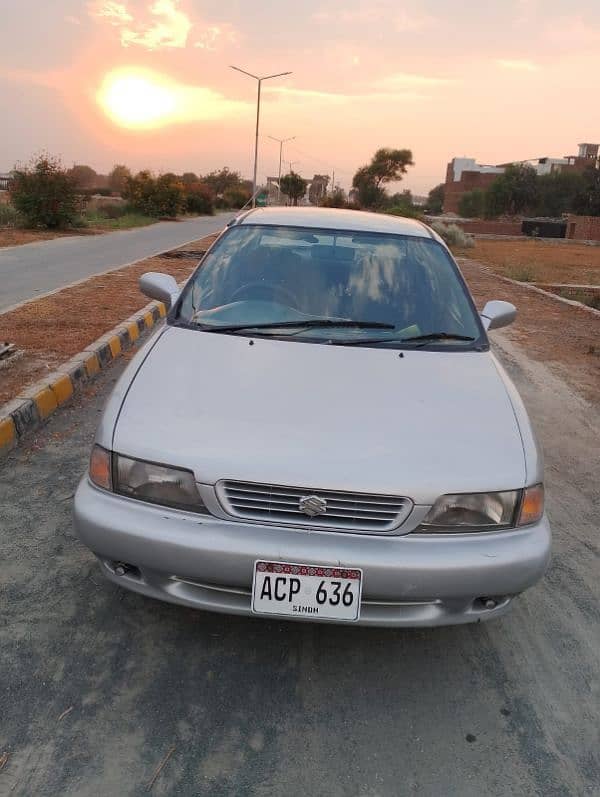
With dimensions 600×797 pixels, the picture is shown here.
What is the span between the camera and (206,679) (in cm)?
236

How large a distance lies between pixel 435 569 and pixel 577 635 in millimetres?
1004

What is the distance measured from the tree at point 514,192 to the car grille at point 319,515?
6711 cm

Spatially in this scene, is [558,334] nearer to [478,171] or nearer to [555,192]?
[555,192]

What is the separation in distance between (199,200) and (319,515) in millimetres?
49787

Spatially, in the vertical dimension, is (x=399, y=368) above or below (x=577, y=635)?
above

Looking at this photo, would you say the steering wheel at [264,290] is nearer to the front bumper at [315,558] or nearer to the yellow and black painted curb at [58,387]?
the front bumper at [315,558]

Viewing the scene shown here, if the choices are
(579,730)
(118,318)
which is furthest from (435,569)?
(118,318)

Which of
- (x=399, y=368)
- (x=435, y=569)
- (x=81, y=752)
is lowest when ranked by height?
(x=81, y=752)

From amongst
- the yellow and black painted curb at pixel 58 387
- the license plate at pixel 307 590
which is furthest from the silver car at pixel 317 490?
the yellow and black painted curb at pixel 58 387

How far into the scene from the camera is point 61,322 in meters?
7.59

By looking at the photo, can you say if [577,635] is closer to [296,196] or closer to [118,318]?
[118,318]

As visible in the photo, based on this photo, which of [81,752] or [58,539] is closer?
[81,752]

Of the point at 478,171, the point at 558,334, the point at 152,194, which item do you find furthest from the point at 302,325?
the point at 478,171

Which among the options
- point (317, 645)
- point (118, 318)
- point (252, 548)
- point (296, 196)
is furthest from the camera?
point (296, 196)
